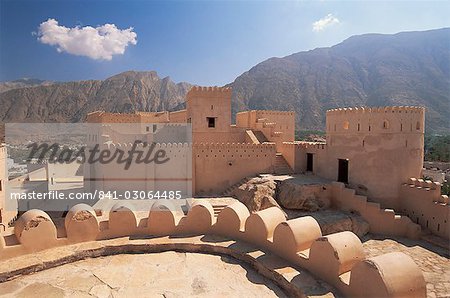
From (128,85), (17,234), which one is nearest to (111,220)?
(17,234)

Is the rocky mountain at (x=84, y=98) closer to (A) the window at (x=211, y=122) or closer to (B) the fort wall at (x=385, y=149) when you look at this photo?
(A) the window at (x=211, y=122)

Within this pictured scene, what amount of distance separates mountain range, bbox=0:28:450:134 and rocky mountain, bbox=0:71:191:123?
255mm

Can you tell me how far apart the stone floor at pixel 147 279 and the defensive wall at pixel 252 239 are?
37 cm

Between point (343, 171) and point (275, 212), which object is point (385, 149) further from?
point (275, 212)

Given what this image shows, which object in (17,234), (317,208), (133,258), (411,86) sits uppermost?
→ (411,86)

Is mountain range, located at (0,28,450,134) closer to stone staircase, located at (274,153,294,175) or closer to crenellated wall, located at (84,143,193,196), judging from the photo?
stone staircase, located at (274,153,294,175)

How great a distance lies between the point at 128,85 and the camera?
9994 cm

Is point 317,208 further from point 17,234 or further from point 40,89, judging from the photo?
point 40,89

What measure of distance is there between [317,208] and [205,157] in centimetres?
641

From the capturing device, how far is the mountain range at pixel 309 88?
76.1 m

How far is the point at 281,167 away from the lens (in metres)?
17.3

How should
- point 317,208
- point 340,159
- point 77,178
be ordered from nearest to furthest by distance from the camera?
point 317,208 → point 340,159 → point 77,178

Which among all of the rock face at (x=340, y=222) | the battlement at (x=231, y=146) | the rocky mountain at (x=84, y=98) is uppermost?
the rocky mountain at (x=84, y=98)

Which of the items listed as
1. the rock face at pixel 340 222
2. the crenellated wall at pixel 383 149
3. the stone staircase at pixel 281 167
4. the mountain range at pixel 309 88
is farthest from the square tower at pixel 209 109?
the mountain range at pixel 309 88
